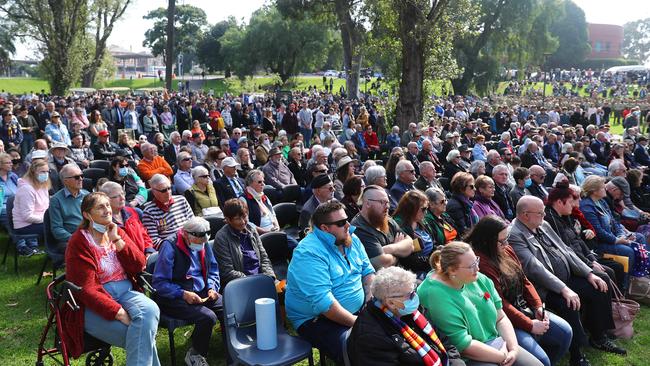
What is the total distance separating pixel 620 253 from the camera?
19.1 feet

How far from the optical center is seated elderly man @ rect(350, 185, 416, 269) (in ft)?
14.1

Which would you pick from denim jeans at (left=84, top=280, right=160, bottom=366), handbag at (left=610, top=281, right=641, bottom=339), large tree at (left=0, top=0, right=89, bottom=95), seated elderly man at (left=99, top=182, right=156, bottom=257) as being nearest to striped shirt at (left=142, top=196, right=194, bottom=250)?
seated elderly man at (left=99, top=182, right=156, bottom=257)

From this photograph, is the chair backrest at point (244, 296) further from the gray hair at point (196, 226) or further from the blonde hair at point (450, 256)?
the blonde hair at point (450, 256)

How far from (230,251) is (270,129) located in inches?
451

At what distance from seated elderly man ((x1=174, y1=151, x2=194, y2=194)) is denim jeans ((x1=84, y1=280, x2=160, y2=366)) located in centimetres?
348

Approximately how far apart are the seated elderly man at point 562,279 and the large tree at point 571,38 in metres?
63.8

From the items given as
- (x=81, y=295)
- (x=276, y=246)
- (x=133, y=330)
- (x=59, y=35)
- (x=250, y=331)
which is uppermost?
(x=59, y=35)

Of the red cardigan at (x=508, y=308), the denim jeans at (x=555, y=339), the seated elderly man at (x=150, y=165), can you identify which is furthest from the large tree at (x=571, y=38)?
the red cardigan at (x=508, y=308)

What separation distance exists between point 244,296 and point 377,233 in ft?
4.03

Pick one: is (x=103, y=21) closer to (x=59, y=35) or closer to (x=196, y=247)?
(x=59, y=35)

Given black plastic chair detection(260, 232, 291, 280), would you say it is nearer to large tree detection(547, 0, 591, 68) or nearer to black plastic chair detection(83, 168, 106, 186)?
black plastic chair detection(83, 168, 106, 186)

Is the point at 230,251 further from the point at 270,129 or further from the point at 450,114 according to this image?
the point at 450,114

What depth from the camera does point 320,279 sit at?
3561 mm

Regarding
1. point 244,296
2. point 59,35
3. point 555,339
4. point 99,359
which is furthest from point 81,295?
point 59,35
